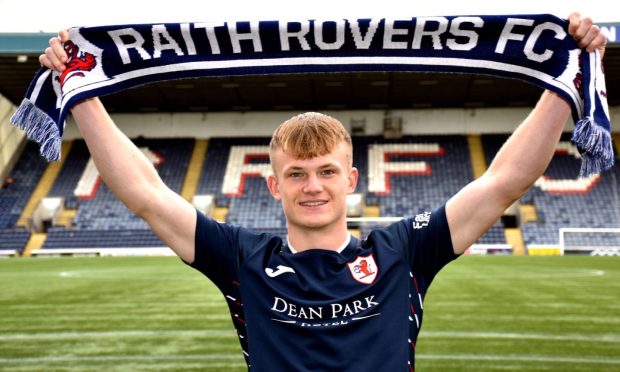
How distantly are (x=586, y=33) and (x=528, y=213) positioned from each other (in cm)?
2725

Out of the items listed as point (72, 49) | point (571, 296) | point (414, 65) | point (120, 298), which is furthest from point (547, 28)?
point (120, 298)

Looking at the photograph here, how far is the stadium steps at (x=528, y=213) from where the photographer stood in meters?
27.6

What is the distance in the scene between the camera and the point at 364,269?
2.06 metres

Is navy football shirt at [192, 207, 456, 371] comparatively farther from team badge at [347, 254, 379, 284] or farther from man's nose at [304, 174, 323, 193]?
man's nose at [304, 174, 323, 193]

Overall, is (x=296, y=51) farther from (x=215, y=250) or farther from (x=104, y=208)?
(x=104, y=208)

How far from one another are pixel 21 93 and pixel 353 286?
3275 cm

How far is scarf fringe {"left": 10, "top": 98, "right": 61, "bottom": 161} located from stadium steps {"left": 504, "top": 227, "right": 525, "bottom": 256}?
1009 inches

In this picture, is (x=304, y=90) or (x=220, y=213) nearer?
(x=220, y=213)

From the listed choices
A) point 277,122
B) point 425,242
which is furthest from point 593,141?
point 277,122

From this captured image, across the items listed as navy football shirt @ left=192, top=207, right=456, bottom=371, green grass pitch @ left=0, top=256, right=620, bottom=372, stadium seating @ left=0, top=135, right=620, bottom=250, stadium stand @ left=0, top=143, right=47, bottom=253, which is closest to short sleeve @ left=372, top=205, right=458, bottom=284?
navy football shirt @ left=192, top=207, right=456, bottom=371

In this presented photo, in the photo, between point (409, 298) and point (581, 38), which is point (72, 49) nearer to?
point (409, 298)

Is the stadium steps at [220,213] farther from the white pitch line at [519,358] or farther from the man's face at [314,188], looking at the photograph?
the man's face at [314,188]

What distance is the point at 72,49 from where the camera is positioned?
2.41m

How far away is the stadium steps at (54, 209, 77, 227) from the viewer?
1157 inches
